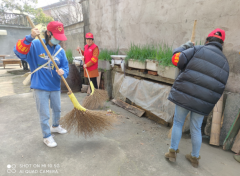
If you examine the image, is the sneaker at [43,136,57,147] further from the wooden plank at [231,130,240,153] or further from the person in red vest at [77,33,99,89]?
the wooden plank at [231,130,240,153]

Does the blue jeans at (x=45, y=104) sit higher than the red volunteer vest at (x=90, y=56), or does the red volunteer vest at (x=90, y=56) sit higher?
the red volunteer vest at (x=90, y=56)

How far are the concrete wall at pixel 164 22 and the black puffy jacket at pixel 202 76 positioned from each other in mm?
1112

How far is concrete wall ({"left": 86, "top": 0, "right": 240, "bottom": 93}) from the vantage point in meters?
2.61

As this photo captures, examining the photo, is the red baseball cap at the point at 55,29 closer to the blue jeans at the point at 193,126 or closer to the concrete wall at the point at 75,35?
the blue jeans at the point at 193,126

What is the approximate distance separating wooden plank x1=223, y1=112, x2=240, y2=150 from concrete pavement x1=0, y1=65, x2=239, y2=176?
13 cm

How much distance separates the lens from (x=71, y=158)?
7.20 ft

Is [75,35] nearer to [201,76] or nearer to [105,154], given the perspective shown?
[105,154]

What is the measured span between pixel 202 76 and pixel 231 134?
53.8 inches

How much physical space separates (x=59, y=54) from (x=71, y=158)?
156cm

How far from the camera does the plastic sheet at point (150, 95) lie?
3062 millimetres

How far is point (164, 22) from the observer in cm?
361

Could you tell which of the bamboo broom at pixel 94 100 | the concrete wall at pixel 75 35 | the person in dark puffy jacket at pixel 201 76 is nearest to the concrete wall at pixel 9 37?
the concrete wall at pixel 75 35

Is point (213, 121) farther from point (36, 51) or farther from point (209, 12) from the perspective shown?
point (36, 51)

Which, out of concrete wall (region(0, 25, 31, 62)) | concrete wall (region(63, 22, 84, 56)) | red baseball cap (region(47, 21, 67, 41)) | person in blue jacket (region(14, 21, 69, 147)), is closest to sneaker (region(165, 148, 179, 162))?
person in blue jacket (region(14, 21, 69, 147))
